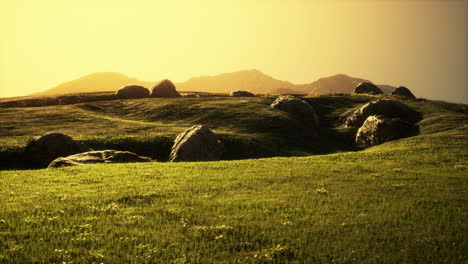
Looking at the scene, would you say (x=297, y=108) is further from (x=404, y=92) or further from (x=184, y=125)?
(x=404, y=92)

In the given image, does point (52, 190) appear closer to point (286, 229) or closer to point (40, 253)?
point (40, 253)

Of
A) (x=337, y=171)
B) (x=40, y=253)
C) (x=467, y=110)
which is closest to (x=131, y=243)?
(x=40, y=253)

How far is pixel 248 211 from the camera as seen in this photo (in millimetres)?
18109

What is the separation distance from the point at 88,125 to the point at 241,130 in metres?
28.4

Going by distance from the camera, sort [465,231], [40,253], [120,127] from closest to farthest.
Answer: [40,253] → [465,231] → [120,127]

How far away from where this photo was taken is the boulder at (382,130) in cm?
5934

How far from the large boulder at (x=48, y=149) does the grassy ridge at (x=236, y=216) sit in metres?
14.1

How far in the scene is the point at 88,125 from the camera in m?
67.2

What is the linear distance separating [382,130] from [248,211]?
48.2m

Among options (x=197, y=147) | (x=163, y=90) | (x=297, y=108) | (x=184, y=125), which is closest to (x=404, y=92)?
(x=297, y=108)

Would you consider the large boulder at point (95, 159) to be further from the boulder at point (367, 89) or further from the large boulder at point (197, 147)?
the boulder at point (367, 89)

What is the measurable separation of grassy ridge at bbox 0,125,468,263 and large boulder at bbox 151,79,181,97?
76.7 meters

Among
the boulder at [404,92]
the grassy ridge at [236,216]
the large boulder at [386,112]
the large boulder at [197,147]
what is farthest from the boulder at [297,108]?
the boulder at [404,92]

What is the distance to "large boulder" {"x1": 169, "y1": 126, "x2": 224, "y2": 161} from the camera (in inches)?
1775
